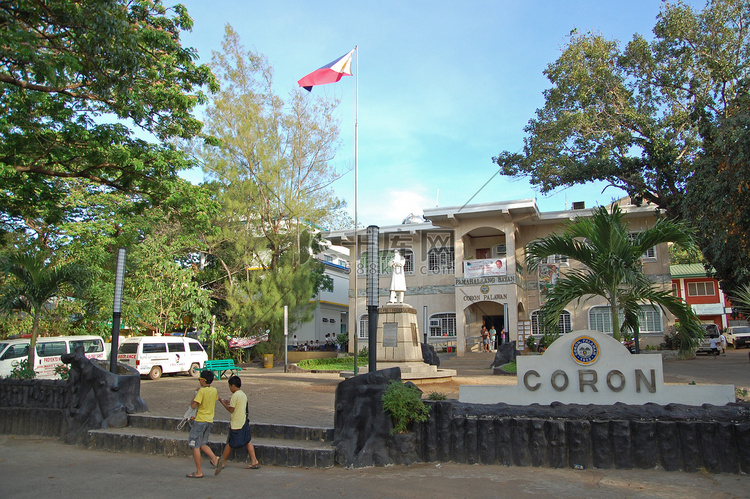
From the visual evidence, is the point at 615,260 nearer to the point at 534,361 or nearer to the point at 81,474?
the point at 534,361

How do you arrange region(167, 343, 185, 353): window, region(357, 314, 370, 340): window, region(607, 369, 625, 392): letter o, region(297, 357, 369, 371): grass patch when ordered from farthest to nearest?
region(357, 314, 370, 340): window
region(297, 357, 369, 371): grass patch
region(167, 343, 185, 353): window
region(607, 369, 625, 392): letter o

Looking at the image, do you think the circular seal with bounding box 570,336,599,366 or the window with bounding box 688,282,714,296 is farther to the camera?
the window with bounding box 688,282,714,296

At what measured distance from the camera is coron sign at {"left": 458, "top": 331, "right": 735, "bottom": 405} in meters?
6.73

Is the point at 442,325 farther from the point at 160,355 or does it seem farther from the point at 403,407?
the point at 403,407

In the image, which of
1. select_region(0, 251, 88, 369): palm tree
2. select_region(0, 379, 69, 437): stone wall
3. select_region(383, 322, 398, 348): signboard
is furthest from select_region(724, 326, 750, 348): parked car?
select_region(0, 379, 69, 437): stone wall

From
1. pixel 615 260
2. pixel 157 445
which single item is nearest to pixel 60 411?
pixel 157 445

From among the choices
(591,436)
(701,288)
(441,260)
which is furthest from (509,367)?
(701,288)

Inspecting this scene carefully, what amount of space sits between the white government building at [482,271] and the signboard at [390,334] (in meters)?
9.26

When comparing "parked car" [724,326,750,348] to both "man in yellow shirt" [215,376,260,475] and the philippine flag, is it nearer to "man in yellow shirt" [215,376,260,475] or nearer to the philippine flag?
the philippine flag

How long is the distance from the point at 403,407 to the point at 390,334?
7.37m

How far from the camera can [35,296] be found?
11.4 metres

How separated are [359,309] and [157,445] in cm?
2136

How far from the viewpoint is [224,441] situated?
24.4ft

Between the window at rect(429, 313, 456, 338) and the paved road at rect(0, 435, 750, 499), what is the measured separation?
2130 centimetres
